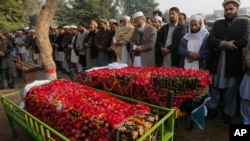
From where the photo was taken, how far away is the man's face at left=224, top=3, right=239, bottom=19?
13.2ft

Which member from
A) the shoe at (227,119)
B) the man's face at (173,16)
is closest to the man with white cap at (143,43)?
the man's face at (173,16)

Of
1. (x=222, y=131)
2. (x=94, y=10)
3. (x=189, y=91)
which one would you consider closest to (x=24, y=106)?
(x=189, y=91)

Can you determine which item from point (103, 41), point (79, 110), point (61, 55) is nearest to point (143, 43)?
point (103, 41)

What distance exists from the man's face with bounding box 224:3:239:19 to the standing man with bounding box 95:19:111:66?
388 cm

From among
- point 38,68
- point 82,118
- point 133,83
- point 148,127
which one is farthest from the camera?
point 38,68

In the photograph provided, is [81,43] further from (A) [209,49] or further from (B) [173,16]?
(A) [209,49]

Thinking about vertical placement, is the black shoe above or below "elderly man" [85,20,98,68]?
below

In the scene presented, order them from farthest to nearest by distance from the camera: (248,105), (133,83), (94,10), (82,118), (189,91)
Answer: (94,10), (248,105), (133,83), (189,91), (82,118)

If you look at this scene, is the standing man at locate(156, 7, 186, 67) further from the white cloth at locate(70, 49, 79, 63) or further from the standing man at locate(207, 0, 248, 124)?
the white cloth at locate(70, 49, 79, 63)

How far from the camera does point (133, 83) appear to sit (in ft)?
11.6

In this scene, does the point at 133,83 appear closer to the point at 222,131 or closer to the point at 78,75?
the point at 78,75

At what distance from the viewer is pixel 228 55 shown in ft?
13.3

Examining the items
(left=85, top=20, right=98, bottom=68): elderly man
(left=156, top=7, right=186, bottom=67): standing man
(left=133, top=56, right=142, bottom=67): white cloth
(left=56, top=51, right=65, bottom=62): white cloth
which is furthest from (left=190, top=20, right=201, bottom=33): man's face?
(left=56, top=51, right=65, bottom=62): white cloth

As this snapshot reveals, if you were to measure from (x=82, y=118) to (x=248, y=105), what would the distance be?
286cm
